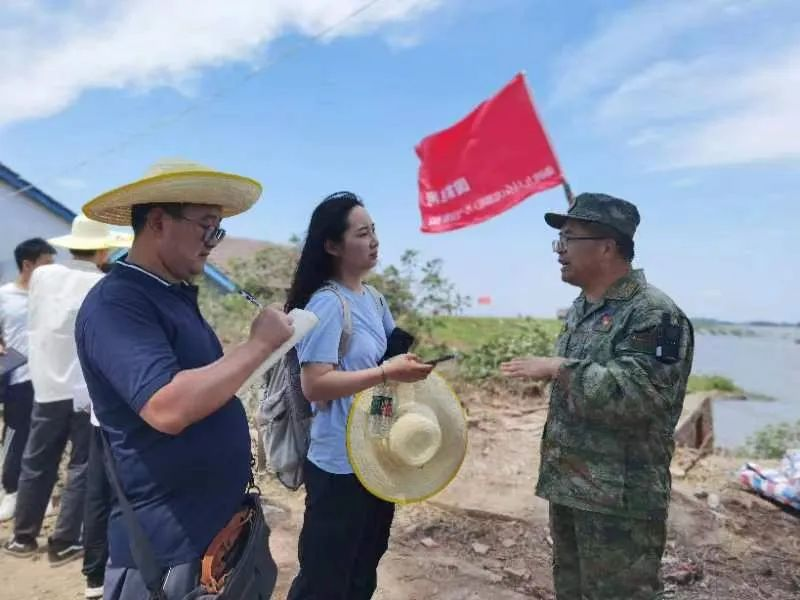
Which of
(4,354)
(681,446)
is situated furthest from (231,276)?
(681,446)

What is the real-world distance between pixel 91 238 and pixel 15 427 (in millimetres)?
1617

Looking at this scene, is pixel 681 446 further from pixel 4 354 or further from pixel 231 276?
pixel 231 276

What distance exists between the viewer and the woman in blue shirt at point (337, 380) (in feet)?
7.16

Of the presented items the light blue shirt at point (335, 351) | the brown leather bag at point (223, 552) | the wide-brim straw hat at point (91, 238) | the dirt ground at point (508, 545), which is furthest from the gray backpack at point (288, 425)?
the wide-brim straw hat at point (91, 238)

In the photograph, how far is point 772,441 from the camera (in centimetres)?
772

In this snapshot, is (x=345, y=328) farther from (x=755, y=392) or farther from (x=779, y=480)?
(x=755, y=392)

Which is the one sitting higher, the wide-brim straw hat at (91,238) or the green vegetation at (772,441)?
the wide-brim straw hat at (91,238)

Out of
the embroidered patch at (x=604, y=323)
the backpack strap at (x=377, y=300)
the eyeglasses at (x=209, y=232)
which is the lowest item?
the embroidered patch at (x=604, y=323)

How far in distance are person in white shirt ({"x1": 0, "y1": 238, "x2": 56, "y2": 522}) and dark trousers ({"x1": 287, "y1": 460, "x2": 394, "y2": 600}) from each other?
9.93 ft

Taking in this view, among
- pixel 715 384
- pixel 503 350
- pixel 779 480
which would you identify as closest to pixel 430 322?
pixel 503 350

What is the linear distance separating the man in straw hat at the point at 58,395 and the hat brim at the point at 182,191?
7.43 feet

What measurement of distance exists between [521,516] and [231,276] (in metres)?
8.47

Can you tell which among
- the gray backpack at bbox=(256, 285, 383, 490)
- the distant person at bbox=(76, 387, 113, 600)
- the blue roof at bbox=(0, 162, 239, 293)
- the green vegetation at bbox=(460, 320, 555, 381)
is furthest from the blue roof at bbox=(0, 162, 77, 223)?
the gray backpack at bbox=(256, 285, 383, 490)

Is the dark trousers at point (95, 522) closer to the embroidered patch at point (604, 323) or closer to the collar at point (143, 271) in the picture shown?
the collar at point (143, 271)
